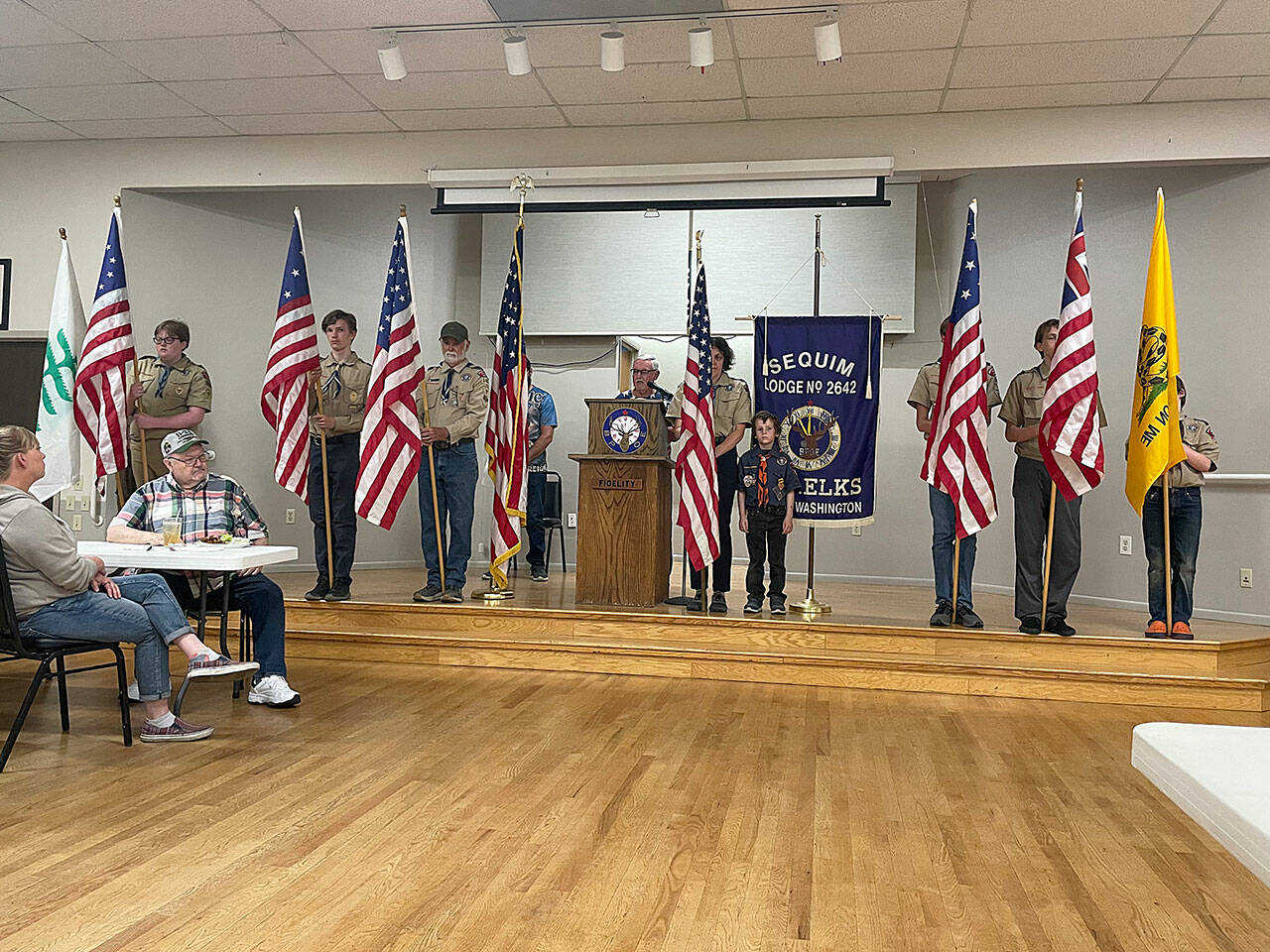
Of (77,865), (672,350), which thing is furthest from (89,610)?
(672,350)

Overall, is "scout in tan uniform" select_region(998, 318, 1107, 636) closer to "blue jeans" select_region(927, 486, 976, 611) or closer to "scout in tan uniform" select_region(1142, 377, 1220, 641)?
"blue jeans" select_region(927, 486, 976, 611)

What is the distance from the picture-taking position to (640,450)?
6.36m

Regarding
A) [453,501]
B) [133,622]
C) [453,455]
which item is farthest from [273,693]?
[453,455]

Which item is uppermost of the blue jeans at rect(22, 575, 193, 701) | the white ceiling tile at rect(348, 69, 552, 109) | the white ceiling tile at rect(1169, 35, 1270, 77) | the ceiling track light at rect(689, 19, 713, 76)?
the white ceiling tile at rect(348, 69, 552, 109)

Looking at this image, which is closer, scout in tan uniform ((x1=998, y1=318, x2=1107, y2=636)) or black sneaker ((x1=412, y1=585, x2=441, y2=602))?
scout in tan uniform ((x1=998, y1=318, x2=1107, y2=636))

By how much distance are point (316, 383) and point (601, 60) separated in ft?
7.94

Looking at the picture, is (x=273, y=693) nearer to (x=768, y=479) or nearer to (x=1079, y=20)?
(x=768, y=479)

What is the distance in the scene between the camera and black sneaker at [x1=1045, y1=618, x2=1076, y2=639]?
561cm

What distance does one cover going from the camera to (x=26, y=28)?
17.8 ft

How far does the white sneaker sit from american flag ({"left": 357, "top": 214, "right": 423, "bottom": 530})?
141 cm

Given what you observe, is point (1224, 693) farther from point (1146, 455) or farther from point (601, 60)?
point (601, 60)

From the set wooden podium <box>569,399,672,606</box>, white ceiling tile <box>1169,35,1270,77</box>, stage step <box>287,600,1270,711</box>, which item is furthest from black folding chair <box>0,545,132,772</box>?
white ceiling tile <box>1169,35,1270,77</box>

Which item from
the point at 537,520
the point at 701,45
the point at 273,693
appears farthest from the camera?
the point at 537,520

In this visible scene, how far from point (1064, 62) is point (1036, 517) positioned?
2.40 metres
